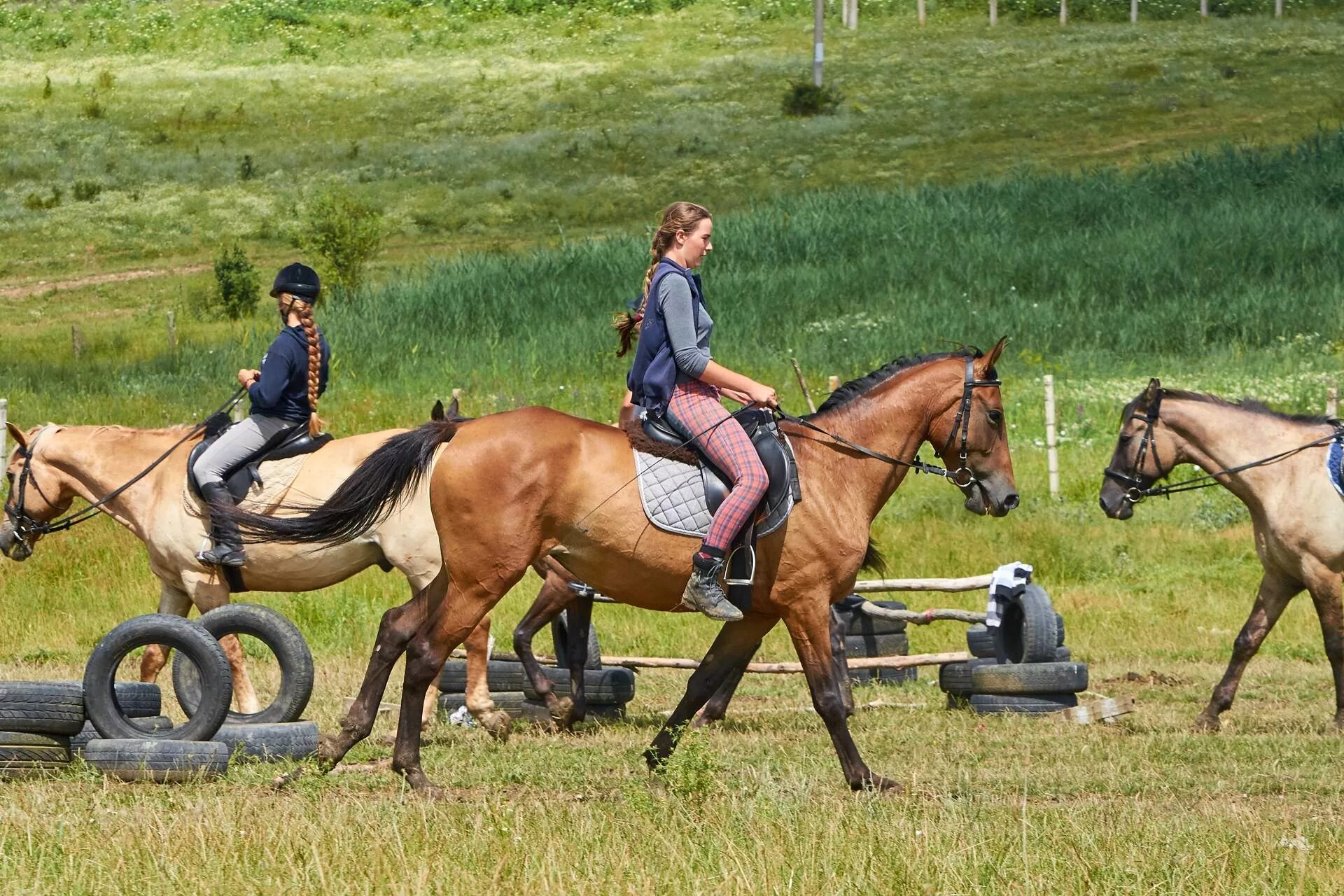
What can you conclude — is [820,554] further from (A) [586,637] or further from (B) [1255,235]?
(B) [1255,235]

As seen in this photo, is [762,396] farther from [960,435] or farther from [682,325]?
[960,435]

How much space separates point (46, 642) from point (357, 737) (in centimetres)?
711

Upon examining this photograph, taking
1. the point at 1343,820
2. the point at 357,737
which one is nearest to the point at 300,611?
the point at 357,737

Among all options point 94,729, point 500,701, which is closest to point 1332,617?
point 500,701

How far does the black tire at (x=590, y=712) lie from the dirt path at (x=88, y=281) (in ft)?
99.6

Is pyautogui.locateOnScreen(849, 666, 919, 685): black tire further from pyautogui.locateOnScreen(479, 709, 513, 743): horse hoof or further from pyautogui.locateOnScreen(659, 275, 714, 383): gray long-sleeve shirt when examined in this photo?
pyautogui.locateOnScreen(659, 275, 714, 383): gray long-sleeve shirt

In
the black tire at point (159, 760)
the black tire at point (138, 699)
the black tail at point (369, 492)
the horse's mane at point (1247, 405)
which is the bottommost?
the black tire at point (138, 699)

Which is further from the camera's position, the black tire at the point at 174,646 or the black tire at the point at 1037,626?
the black tire at the point at 1037,626

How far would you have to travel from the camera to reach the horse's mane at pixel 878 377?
830cm

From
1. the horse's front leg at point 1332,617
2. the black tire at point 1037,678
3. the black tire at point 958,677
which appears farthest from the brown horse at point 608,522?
the horse's front leg at point 1332,617

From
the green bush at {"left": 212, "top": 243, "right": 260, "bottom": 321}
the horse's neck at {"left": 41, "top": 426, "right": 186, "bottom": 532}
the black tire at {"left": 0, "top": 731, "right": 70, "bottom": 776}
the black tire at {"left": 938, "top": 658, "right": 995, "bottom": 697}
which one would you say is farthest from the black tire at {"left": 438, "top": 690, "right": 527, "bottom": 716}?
the green bush at {"left": 212, "top": 243, "right": 260, "bottom": 321}

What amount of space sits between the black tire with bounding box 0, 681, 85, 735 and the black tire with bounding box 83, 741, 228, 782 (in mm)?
373

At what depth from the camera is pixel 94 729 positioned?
8273mm

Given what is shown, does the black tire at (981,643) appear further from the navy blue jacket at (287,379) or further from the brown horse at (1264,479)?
the navy blue jacket at (287,379)
